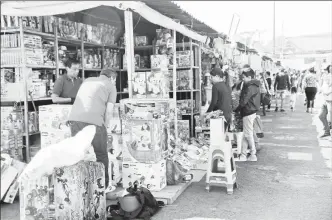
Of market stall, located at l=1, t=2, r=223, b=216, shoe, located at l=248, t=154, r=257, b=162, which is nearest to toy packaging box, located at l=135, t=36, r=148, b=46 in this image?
market stall, located at l=1, t=2, r=223, b=216

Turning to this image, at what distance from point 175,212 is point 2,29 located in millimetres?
4077

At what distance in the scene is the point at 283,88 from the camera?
1606 cm

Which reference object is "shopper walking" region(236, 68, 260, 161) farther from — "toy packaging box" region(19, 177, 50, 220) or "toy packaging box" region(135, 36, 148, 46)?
"toy packaging box" region(19, 177, 50, 220)

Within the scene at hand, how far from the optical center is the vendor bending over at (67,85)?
5.85m

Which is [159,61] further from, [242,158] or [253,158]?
[253,158]

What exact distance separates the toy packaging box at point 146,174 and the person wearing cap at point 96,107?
1.59 feet

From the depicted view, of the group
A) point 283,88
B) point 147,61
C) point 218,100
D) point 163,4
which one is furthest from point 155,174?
point 283,88

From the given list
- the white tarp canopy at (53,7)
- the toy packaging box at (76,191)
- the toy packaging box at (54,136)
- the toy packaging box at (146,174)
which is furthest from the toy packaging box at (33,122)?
the toy packaging box at (76,191)

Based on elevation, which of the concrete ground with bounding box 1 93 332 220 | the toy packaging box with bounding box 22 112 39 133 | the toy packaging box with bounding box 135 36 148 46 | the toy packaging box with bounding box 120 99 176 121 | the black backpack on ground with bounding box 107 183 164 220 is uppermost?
the toy packaging box with bounding box 135 36 148 46

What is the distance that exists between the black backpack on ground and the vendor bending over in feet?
6.76

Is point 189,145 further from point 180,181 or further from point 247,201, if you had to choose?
point 247,201

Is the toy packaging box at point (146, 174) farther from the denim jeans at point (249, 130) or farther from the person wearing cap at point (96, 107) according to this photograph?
the denim jeans at point (249, 130)

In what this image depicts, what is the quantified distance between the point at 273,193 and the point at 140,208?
83.4 inches

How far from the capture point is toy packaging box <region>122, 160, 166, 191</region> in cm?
527
